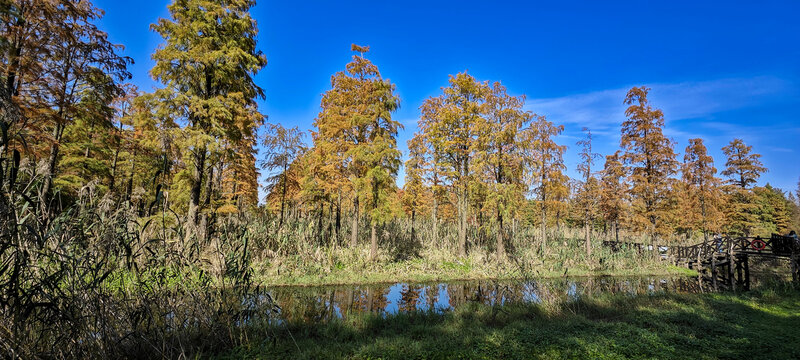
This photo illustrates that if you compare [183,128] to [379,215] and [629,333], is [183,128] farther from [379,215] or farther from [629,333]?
[629,333]

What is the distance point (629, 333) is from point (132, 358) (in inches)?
352

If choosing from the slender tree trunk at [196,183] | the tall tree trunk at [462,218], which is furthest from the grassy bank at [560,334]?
the tall tree trunk at [462,218]

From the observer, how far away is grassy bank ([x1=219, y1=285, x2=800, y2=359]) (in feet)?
18.9

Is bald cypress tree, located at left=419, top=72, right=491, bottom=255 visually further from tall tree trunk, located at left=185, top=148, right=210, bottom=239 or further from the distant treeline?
tall tree trunk, located at left=185, top=148, right=210, bottom=239

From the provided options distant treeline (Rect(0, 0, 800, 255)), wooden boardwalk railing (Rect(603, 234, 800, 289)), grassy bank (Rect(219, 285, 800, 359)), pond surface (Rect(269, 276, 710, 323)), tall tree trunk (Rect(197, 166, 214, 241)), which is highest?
distant treeline (Rect(0, 0, 800, 255))

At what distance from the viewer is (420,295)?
12539 millimetres

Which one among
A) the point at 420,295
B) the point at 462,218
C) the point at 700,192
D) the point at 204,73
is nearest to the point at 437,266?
the point at 462,218

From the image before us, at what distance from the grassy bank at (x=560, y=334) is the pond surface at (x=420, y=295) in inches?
34.8

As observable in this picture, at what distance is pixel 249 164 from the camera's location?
1959cm

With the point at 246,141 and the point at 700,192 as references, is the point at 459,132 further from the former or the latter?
the point at 700,192

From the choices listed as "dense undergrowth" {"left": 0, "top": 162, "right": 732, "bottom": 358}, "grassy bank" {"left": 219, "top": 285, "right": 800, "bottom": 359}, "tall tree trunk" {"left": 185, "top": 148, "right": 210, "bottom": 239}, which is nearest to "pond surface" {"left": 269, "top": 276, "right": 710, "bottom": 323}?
"grassy bank" {"left": 219, "top": 285, "right": 800, "bottom": 359}

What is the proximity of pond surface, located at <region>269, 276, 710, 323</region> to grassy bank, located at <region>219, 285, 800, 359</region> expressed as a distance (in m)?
0.88

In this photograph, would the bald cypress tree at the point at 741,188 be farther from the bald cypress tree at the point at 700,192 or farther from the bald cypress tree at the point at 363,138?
the bald cypress tree at the point at 363,138

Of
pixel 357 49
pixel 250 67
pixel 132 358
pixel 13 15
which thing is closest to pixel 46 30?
pixel 13 15
